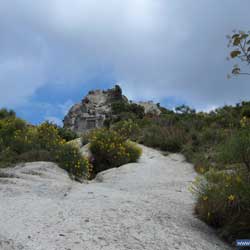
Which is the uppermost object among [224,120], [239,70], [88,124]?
[88,124]

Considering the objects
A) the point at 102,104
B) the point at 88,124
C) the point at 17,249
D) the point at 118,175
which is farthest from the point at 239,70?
the point at 102,104

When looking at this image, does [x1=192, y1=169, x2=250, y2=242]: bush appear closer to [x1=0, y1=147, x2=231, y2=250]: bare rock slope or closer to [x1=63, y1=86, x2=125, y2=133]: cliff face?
[x1=0, y1=147, x2=231, y2=250]: bare rock slope

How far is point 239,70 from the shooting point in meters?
4.05

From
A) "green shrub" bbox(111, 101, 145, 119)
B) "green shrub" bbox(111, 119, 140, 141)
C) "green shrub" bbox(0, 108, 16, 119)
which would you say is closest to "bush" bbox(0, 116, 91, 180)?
"green shrub" bbox(111, 119, 140, 141)

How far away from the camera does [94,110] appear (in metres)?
28.5

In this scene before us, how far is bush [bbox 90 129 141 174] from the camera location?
10.7 m

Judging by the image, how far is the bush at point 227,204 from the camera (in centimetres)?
461

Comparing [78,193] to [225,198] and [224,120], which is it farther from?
[224,120]

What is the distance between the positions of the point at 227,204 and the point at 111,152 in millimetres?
6203

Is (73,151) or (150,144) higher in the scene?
(150,144)

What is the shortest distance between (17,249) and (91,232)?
0.82 metres

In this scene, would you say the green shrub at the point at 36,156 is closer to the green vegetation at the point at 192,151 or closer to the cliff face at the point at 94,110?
the green vegetation at the point at 192,151

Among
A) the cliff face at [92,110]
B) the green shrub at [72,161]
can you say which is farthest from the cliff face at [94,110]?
the green shrub at [72,161]

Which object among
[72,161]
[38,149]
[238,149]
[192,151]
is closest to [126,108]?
[192,151]
